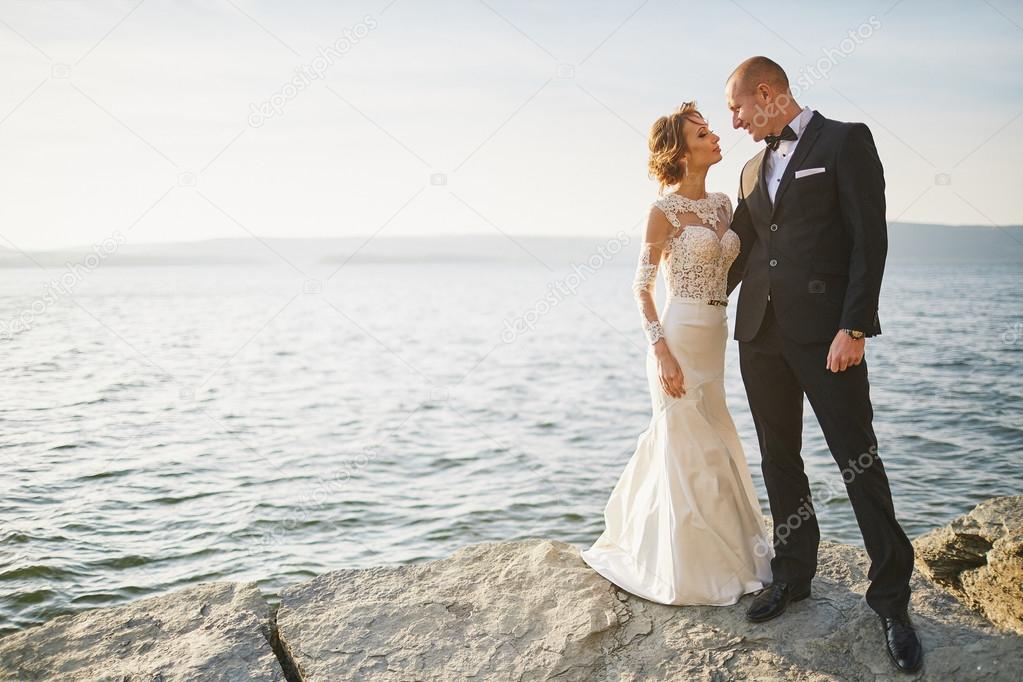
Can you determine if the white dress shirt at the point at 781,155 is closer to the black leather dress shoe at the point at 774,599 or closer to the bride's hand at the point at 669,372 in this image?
the bride's hand at the point at 669,372

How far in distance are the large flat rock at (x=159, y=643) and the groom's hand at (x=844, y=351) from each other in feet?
8.20

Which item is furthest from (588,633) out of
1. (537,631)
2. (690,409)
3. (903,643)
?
(903,643)

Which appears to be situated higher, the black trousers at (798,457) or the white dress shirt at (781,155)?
the white dress shirt at (781,155)

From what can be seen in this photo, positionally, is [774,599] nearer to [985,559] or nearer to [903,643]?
[903,643]

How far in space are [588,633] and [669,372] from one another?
1.18 m

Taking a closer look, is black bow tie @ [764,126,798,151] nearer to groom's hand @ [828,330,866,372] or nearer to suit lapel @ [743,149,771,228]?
suit lapel @ [743,149,771,228]

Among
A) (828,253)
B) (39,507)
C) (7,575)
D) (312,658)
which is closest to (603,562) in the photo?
(312,658)

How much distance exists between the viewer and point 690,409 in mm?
3691

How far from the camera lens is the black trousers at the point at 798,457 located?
3.08m

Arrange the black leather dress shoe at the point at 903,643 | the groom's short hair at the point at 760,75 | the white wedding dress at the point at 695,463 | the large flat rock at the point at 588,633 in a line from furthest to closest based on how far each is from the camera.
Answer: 1. the white wedding dress at the point at 695,463
2. the groom's short hair at the point at 760,75
3. the large flat rock at the point at 588,633
4. the black leather dress shoe at the point at 903,643

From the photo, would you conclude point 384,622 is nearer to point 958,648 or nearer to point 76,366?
point 958,648

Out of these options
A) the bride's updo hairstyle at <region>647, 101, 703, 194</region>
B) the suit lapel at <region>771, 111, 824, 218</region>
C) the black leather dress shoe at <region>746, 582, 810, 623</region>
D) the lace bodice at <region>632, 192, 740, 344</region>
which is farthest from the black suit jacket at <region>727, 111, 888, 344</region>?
the black leather dress shoe at <region>746, 582, 810, 623</region>

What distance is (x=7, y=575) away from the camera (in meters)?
5.63

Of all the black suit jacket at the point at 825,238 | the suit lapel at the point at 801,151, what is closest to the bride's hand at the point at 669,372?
the black suit jacket at the point at 825,238
